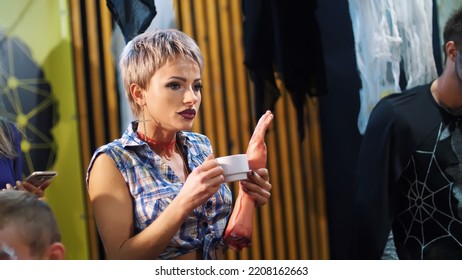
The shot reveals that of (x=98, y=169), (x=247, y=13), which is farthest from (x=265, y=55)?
(x=98, y=169)

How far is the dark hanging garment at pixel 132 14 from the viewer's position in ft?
7.86

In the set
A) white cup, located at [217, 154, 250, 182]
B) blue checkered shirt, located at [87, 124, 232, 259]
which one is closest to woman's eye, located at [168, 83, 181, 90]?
blue checkered shirt, located at [87, 124, 232, 259]

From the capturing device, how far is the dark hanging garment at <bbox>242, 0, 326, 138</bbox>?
2428mm

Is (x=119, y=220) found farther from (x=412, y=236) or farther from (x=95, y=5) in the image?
(x=412, y=236)

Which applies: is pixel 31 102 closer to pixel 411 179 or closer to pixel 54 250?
pixel 54 250

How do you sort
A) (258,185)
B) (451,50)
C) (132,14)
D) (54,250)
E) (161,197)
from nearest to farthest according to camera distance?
(54,250) < (161,197) < (258,185) < (451,50) < (132,14)

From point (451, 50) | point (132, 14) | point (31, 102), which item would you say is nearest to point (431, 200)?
point (451, 50)

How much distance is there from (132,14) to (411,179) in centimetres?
122

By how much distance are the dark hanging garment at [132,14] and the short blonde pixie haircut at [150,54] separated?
→ 223 millimetres

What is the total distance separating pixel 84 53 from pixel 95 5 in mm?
192

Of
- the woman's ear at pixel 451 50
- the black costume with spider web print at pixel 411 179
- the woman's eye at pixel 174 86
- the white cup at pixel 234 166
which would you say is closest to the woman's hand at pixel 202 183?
the white cup at pixel 234 166

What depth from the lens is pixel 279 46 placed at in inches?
95.6

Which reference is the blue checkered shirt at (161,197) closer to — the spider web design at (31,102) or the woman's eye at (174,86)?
the woman's eye at (174,86)
